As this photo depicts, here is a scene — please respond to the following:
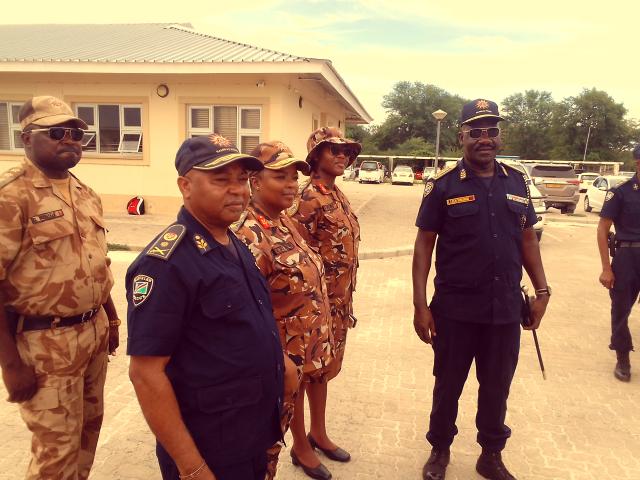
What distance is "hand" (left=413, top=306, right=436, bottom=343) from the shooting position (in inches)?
112

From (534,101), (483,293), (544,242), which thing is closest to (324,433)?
(483,293)

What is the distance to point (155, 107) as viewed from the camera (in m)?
11.8

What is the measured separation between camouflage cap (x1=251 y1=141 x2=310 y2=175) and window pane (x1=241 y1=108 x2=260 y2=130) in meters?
9.26

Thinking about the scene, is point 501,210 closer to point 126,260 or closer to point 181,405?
point 181,405

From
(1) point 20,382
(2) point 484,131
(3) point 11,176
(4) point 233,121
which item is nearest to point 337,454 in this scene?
(1) point 20,382

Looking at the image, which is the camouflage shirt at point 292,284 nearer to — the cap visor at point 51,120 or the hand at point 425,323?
the hand at point 425,323

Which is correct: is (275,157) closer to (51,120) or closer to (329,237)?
(329,237)

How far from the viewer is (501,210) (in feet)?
8.74

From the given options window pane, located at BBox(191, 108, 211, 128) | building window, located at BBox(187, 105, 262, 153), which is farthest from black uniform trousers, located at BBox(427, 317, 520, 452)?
window pane, located at BBox(191, 108, 211, 128)

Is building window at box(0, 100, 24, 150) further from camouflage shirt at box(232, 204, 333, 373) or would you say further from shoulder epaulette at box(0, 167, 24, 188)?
camouflage shirt at box(232, 204, 333, 373)

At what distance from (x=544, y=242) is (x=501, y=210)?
965 cm

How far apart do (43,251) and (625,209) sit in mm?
4329

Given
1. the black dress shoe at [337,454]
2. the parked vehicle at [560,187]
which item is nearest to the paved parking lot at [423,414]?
the black dress shoe at [337,454]

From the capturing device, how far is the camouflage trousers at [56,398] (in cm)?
207
